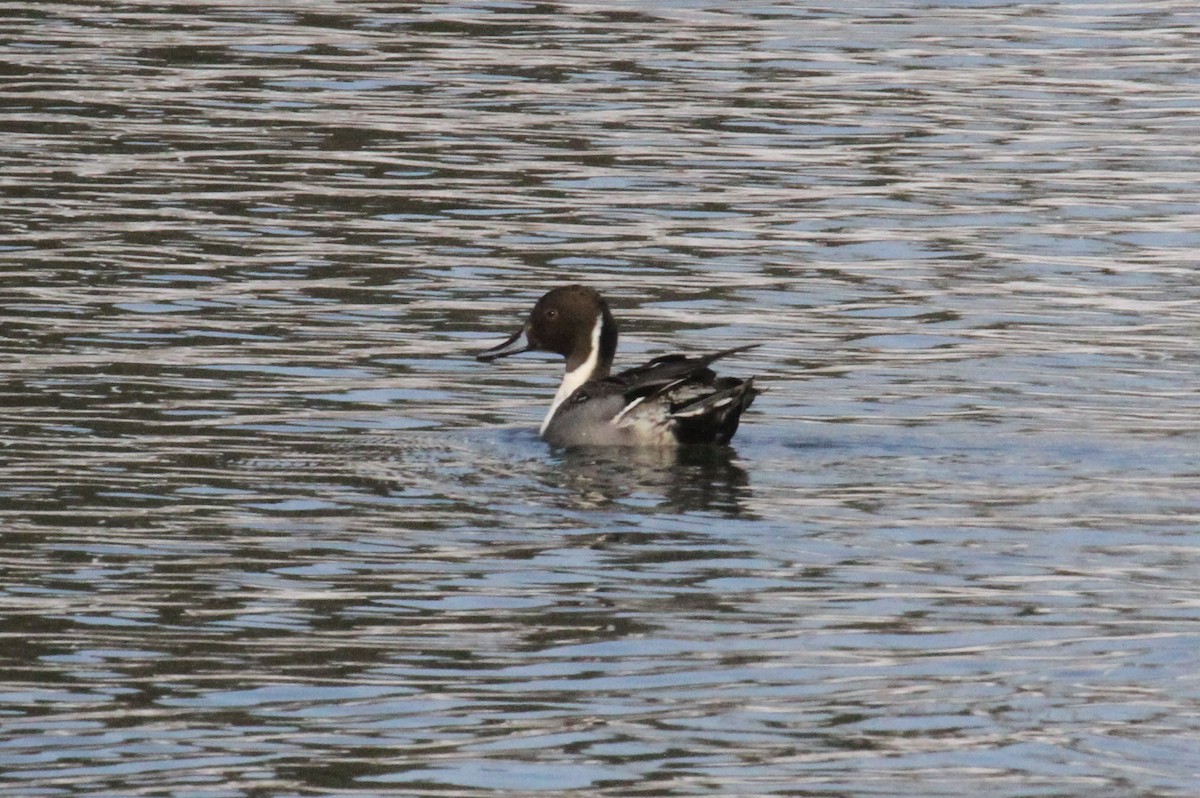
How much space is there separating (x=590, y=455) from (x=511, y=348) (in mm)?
1541

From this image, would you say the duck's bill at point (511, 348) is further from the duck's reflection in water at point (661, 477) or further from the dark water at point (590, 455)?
the duck's reflection in water at point (661, 477)

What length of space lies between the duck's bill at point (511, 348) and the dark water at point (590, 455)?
0.82 ft

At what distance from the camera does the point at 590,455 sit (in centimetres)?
1210

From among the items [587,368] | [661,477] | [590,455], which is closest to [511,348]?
[587,368]

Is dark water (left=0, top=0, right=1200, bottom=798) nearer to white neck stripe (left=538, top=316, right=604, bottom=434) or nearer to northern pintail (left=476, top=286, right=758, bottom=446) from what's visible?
northern pintail (left=476, top=286, right=758, bottom=446)

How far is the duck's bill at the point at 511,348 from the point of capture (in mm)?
13320

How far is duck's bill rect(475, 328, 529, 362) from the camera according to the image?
43.7ft

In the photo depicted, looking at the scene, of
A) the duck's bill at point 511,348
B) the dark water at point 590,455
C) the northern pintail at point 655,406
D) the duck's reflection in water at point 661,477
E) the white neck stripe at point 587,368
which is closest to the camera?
the dark water at point 590,455

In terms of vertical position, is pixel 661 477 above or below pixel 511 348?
below

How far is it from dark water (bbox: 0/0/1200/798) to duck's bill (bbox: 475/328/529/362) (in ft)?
0.82

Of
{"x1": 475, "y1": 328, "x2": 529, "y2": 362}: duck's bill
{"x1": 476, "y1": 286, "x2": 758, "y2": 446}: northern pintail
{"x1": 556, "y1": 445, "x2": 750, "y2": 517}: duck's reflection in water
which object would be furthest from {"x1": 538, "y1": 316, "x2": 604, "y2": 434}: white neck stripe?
{"x1": 556, "y1": 445, "x2": 750, "y2": 517}: duck's reflection in water

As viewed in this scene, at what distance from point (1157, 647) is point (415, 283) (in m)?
8.67

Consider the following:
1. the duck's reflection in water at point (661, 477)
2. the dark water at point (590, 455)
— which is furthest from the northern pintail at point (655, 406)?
the dark water at point (590, 455)

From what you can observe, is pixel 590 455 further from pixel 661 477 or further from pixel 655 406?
pixel 661 477
